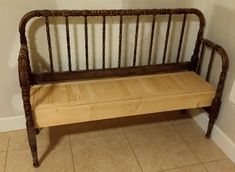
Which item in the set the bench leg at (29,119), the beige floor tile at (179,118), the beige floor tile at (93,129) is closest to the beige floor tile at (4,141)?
the bench leg at (29,119)

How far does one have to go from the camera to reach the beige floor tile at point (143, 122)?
1907 millimetres

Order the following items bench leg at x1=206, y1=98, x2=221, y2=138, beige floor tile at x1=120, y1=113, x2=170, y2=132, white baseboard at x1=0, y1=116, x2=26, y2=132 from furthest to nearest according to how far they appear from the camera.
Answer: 1. beige floor tile at x1=120, y1=113, x2=170, y2=132
2. white baseboard at x1=0, y1=116, x2=26, y2=132
3. bench leg at x1=206, y1=98, x2=221, y2=138

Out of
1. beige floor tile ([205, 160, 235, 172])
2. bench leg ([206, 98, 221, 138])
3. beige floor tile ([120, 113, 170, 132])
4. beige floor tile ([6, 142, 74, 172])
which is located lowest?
beige floor tile ([205, 160, 235, 172])

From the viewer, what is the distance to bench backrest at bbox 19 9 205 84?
1.46 metres

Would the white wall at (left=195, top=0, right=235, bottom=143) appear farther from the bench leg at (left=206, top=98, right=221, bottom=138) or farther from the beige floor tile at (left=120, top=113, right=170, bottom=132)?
the beige floor tile at (left=120, top=113, right=170, bottom=132)

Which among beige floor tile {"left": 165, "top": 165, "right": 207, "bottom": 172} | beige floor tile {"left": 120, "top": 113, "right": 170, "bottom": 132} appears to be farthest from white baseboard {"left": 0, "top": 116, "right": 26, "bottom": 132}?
beige floor tile {"left": 165, "top": 165, "right": 207, "bottom": 172}

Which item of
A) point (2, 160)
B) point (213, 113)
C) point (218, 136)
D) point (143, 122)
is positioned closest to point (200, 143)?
point (218, 136)

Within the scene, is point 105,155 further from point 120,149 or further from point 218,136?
point 218,136

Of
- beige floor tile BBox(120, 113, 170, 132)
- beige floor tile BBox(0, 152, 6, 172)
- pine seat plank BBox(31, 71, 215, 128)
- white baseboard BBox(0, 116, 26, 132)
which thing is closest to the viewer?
pine seat plank BBox(31, 71, 215, 128)

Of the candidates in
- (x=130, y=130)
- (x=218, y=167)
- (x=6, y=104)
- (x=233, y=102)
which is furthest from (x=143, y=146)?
(x=6, y=104)

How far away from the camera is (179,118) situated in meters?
2.03

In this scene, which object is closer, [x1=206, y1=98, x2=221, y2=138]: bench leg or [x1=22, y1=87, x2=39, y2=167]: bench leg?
[x1=22, y1=87, x2=39, y2=167]: bench leg

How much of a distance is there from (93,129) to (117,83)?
0.45m

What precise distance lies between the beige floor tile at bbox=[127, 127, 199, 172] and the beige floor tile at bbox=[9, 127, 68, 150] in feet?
1.65
